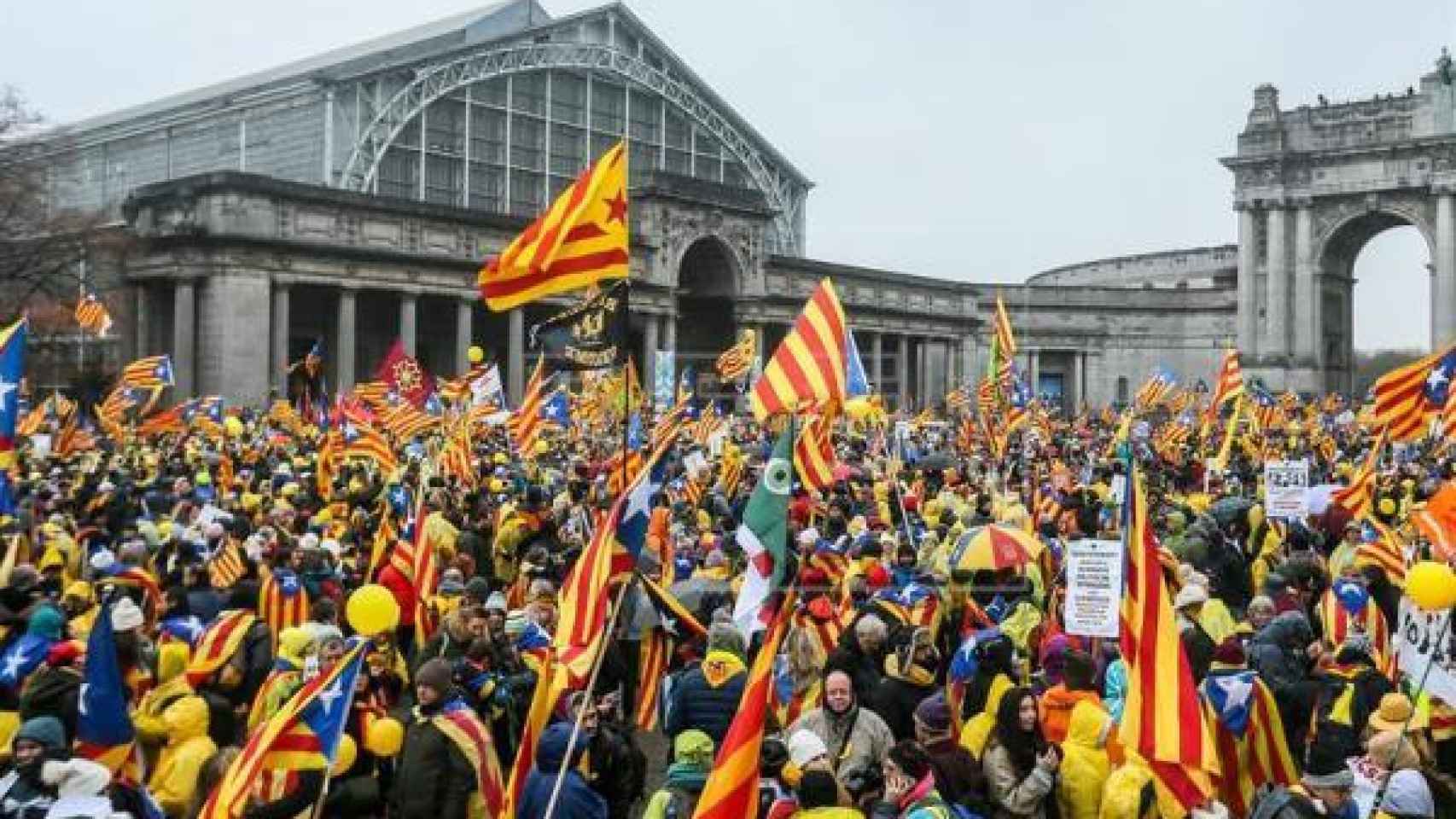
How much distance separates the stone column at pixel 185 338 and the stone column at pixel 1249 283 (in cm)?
5573

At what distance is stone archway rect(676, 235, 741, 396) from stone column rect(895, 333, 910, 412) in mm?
11761

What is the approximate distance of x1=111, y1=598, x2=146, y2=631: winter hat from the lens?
809 cm

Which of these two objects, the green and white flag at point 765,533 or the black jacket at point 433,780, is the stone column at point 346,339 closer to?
the green and white flag at point 765,533

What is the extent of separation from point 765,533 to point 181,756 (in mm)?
3710

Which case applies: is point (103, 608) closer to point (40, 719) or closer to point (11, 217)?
point (40, 719)

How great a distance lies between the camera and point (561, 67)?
2788 inches

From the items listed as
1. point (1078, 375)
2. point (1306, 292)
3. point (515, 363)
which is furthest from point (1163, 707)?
point (1078, 375)

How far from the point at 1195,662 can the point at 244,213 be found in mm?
43117

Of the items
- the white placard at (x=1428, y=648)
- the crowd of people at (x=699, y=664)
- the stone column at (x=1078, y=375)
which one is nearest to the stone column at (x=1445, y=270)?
the stone column at (x=1078, y=375)

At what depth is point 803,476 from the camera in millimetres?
15375

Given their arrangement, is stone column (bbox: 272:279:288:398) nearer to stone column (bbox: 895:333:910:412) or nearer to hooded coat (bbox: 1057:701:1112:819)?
stone column (bbox: 895:333:910:412)

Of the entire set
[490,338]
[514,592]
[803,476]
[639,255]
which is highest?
[639,255]

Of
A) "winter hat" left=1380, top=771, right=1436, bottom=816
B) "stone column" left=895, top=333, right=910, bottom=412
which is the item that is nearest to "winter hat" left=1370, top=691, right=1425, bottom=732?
"winter hat" left=1380, top=771, right=1436, bottom=816

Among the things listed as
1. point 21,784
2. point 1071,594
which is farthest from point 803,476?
point 21,784
